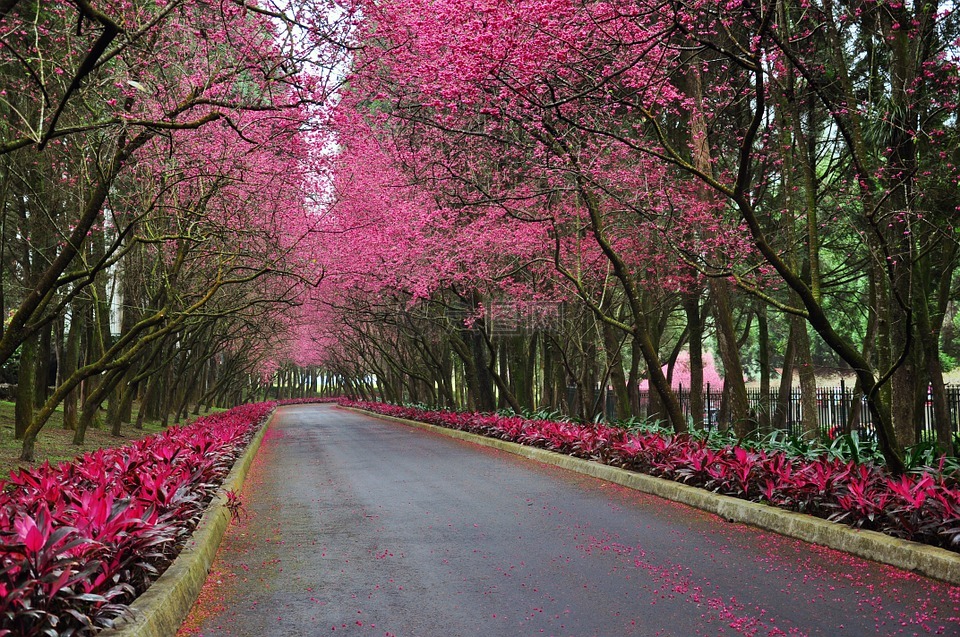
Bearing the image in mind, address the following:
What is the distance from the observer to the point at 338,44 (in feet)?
33.0

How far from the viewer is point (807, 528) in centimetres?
791

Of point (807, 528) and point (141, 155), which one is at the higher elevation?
point (141, 155)

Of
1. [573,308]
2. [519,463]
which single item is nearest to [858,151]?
[519,463]

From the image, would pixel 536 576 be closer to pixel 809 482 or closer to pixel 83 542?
pixel 83 542

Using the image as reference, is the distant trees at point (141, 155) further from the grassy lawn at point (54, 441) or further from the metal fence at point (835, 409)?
the metal fence at point (835, 409)

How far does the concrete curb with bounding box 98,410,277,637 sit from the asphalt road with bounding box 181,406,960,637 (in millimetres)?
138

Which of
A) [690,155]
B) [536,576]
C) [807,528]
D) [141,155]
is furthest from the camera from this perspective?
[690,155]

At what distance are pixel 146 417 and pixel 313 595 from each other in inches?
1113

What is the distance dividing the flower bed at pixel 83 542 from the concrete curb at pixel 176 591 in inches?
3.4

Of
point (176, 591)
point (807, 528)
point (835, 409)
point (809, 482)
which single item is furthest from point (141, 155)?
point (835, 409)

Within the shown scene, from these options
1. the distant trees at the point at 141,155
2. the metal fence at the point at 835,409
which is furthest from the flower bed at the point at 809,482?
the distant trees at the point at 141,155

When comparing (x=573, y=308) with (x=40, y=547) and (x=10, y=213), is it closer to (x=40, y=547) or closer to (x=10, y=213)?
(x=10, y=213)

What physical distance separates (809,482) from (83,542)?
6.68m

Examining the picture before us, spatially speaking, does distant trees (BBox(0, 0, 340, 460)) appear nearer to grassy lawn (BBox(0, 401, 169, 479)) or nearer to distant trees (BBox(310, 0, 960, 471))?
grassy lawn (BBox(0, 401, 169, 479))
